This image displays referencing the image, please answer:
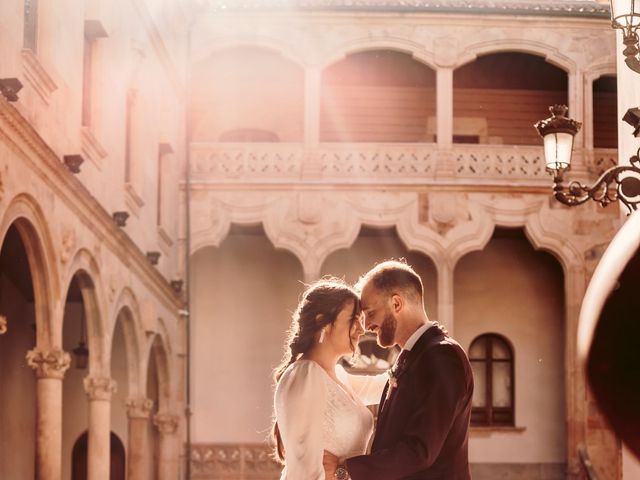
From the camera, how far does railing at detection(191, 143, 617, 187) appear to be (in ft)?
77.0

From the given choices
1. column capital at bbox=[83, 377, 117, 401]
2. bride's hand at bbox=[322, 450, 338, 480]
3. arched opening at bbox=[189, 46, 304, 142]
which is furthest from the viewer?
arched opening at bbox=[189, 46, 304, 142]

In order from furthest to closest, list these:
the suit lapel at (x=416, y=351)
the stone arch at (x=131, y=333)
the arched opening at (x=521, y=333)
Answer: the arched opening at (x=521, y=333) < the stone arch at (x=131, y=333) < the suit lapel at (x=416, y=351)

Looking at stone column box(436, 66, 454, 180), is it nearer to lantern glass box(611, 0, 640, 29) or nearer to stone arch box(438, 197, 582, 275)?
stone arch box(438, 197, 582, 275)

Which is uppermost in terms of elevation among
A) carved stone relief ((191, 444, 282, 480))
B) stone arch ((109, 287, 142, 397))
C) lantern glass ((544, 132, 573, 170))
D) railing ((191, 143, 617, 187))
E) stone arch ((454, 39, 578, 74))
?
stone arch ((454, 39, 578, 74))

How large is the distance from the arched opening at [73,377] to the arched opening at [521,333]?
7451 mm

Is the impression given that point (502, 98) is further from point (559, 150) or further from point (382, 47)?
point (559, 150)

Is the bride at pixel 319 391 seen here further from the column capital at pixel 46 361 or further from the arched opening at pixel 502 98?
the arched opening at pixel 502 98

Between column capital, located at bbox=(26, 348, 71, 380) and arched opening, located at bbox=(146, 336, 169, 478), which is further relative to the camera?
arched opening, located at bbox=(146, 336, 169, 478)

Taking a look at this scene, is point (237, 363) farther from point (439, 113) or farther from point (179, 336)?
point (439, 113)

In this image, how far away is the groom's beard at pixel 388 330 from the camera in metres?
4.09

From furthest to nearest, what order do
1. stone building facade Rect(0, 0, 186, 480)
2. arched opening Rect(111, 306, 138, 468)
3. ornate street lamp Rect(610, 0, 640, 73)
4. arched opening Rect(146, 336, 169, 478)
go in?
arched opening Rect(146, 336, 169, 478)
arched opening Rect(111, 306, 138, 468)
stone building facade Rect(0, 0, 186, 480)
ornate street lamp Rect(610, 0, 640, 73)

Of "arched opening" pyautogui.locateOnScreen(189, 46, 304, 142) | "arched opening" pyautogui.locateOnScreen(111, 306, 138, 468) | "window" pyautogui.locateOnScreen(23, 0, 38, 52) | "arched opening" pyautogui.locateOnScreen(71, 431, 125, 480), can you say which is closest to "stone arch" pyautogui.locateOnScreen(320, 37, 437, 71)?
"arched opening" pyautogui.locateOnScreen(189, 46, 304, 142)

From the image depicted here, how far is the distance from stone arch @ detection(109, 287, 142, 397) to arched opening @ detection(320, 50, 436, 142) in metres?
8.67

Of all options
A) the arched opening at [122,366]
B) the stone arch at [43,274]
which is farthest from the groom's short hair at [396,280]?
the arched opening at [122,366]
